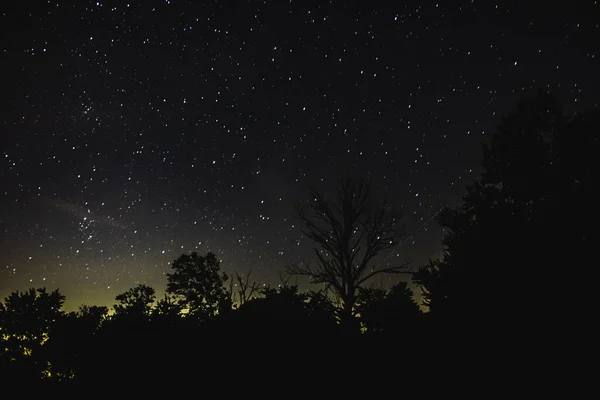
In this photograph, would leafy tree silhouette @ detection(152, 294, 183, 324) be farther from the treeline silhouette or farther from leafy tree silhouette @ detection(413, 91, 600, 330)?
leafy tree silhouette @ detection(413, 91, 600, 330)

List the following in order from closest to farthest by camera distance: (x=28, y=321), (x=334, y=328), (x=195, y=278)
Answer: (x=334, y=328), (x=28, y=321), (x=195, y=278)

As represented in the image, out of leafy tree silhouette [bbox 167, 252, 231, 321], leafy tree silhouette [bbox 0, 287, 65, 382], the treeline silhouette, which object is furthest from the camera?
leafy tree silhouette [bbox 167, 252, 231, 321]

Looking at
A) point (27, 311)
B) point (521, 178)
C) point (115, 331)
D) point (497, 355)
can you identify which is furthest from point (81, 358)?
point (521, 178)

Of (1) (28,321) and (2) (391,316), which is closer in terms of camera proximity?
(2) (391,316)

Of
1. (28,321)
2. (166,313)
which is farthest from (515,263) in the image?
(28,321)

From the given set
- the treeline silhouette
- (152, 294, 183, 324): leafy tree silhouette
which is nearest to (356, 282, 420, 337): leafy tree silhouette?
the treeline silhouette

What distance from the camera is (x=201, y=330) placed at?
16.3 ft

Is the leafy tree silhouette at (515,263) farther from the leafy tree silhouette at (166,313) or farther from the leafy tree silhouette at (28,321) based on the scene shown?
the leafy tree silhouette at (28,321)

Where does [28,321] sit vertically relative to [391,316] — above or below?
above

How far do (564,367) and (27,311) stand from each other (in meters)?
9.31

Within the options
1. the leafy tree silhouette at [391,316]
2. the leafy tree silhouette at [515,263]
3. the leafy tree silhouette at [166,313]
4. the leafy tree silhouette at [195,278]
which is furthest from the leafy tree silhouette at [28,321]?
the leafy tree silhouette at [195,278]

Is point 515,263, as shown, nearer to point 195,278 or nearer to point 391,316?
point 391,316

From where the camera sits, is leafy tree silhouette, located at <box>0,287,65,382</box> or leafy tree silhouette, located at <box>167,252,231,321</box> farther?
leafy tree silhouette, located at <box>167,252,231,321</box>

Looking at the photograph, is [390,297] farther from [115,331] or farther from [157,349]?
[115,331]
